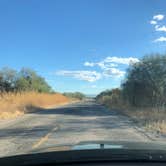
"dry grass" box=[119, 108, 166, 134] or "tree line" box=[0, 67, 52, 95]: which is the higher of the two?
"tree line" box=[0, 67, 52, 95]

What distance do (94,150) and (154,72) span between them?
34747 mm

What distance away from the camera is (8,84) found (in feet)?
285

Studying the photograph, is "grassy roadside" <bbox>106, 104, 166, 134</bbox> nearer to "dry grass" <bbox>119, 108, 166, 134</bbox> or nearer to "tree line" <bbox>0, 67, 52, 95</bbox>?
"dry grass" <bbox>119, 108, 166, 134</bbox>

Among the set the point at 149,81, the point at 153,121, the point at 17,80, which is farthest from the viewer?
the point at 17,80

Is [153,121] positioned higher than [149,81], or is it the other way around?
[149,81]

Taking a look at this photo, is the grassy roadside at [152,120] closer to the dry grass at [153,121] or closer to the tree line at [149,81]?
the dry grass at [153,121]

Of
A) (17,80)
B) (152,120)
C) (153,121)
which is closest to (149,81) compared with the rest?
(152,120)

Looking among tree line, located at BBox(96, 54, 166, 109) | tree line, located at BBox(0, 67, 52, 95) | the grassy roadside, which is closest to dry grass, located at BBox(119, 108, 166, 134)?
the grassy roadside

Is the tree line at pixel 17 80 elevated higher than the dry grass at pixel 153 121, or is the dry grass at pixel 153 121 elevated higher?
the tree line at pixel 17 80

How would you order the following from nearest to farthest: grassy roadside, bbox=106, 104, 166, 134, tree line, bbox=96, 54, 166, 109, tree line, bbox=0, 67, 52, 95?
grassy roadside, bbox=106, 104, 166, 134, tree line, bbox=96, 54, 166, 109, tree line, bbox=0, 67, 52, 95

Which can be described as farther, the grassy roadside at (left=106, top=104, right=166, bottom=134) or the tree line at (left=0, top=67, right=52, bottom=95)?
the tree line at (left=0, top=67, right=52, bottom=95)

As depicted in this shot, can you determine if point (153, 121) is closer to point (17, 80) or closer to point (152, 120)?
point (152, 120)

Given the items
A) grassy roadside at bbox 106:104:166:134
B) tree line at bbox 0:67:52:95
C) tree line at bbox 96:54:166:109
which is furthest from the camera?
tree line at bbox 0:67:52:95

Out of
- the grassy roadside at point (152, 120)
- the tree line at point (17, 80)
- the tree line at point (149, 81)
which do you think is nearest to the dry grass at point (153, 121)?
→ the grassy roadside at point (152, 120)
